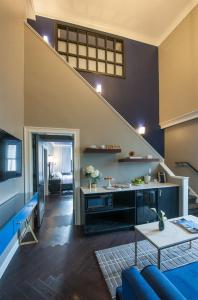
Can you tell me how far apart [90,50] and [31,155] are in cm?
395

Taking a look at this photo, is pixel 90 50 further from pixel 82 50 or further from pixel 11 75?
pixel 11 75

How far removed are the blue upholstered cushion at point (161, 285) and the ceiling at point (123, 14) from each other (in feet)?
19.7

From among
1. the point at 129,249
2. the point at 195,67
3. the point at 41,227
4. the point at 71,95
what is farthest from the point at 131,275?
the point at 195,67

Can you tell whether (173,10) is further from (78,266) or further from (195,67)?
(78,266)

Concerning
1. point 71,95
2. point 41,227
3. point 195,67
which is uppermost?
point 195,67

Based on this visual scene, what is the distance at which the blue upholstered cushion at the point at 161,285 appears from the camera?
3.12ft

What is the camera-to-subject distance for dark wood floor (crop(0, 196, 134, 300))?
5.94ft

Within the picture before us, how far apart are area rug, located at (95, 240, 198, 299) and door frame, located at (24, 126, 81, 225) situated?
121cm

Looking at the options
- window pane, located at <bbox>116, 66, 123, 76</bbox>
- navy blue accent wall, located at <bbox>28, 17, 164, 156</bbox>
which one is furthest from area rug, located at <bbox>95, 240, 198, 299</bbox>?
window pane, located at <bbox>116, 66, 123, 76</bbox>

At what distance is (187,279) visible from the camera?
4.97 feet

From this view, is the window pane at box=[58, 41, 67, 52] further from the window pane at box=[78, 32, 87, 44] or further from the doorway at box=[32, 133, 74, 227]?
the doorway at box=[32, 133, 74, 227]

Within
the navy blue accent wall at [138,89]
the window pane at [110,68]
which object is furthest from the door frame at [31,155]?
the window pane at [110,68]

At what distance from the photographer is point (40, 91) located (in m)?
3.42

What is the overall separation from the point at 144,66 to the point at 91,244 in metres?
5.74
